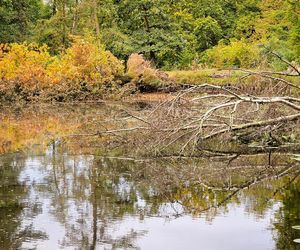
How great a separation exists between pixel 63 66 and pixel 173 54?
9.19 metres

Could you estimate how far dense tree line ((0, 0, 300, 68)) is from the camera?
95.6ft

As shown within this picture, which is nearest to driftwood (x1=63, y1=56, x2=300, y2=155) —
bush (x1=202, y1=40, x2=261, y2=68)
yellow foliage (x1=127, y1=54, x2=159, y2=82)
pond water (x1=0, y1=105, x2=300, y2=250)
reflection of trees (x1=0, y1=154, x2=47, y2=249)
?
pond water (x1=0, y1=105, x2=300, y2=250)

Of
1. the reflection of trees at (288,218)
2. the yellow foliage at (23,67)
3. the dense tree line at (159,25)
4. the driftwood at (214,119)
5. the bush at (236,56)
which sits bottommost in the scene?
the reflection of trees at (288,218)

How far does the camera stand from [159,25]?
29891 millimetres

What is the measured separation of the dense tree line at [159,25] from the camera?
95.6 feet

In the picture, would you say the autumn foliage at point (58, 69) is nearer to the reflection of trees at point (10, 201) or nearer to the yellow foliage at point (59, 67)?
the yellow foliage at point (59, 67)

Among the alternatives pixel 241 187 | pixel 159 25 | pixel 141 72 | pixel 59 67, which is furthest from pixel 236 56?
pixel 241 187

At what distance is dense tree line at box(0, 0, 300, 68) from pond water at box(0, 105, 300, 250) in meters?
16.3

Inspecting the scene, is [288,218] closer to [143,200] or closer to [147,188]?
[143,200]

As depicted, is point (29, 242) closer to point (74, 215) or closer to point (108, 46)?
point (74, 215)

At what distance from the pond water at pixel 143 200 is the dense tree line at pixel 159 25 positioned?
1631 centimetres

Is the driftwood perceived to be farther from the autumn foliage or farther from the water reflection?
the autumn foliage

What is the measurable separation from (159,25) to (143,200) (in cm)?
2381

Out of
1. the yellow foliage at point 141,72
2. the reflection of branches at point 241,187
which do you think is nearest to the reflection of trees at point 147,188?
the reflection of branches at point 241,187
